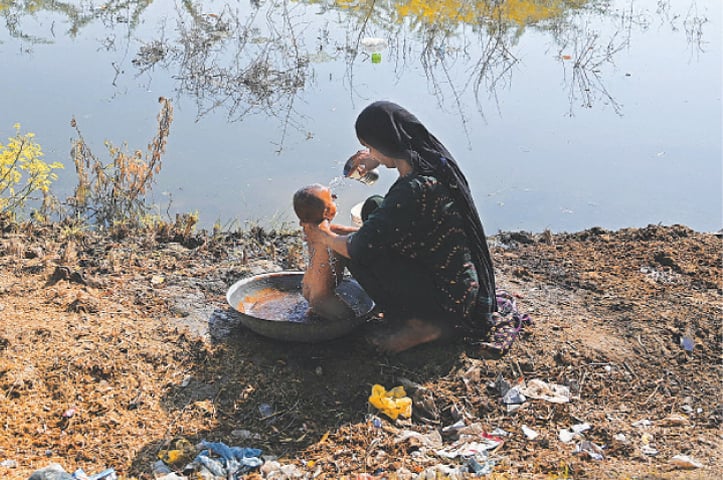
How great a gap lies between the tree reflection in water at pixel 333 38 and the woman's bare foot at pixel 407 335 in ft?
13.0

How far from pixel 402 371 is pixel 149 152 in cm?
375

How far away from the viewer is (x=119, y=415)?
3.18 meters

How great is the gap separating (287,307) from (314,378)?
60 centimetres

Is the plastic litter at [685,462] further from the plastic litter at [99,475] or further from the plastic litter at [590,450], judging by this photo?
A: the plastic litter at [99,475]

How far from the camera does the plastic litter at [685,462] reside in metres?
2.94

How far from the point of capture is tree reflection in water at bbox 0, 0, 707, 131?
8.33m

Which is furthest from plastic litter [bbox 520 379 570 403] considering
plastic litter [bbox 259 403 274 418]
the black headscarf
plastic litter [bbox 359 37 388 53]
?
plastic litter [bbox 359 37 388 53]

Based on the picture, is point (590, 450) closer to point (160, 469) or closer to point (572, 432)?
point (572, 432)

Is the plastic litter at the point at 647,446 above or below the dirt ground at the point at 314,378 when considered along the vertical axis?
below

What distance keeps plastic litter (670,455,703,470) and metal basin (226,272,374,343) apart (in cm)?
146

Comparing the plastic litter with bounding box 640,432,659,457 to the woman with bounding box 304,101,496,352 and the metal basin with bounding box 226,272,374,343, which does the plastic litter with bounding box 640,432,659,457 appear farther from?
the metal basin with bounding box 226,272,374,343

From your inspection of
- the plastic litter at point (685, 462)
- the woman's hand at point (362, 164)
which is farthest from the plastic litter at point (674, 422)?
the woman's hand at point (362, 164)

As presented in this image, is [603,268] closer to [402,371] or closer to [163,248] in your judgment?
[402,371]

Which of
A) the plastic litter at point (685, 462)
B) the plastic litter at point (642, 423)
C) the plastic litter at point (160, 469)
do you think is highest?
the plastic litter at point (160, 469)
